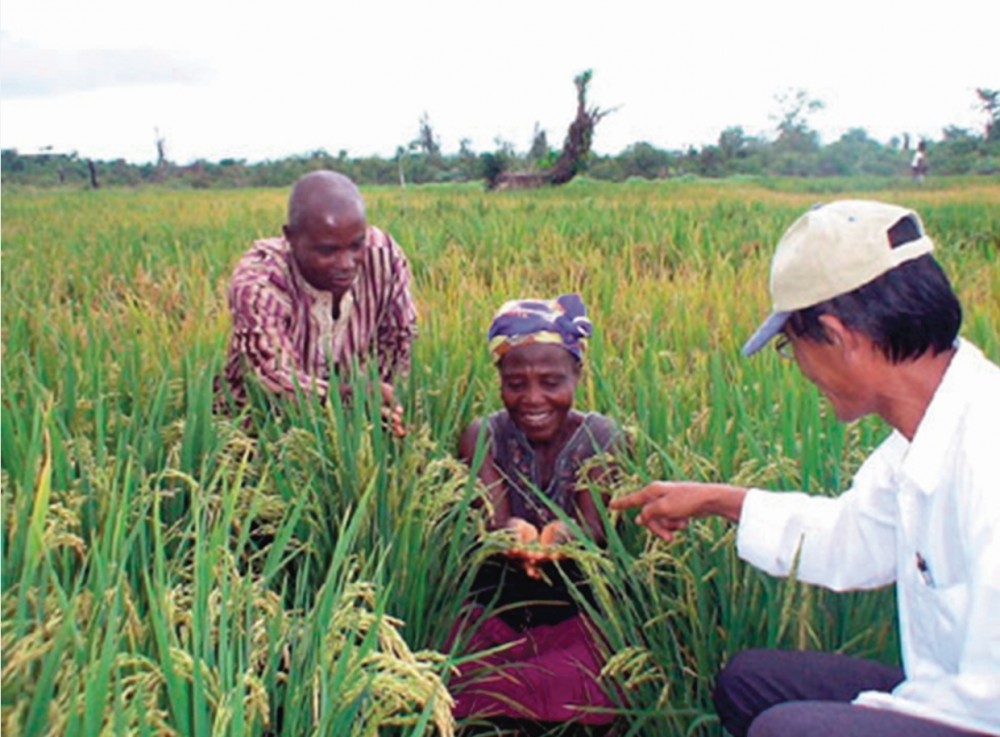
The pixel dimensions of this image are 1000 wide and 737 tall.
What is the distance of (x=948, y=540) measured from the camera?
1422mm

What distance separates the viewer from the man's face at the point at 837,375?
1.50 m

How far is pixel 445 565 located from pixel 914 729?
3.24 ft

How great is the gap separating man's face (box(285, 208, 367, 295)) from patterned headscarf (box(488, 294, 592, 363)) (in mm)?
647

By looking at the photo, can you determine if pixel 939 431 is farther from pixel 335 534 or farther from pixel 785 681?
pixel 335 534

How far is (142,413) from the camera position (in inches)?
99.0

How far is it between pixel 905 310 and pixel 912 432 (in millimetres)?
188

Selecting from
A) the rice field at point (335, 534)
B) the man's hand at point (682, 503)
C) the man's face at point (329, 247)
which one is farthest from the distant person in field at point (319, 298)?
the man's hand at point (682, 503)

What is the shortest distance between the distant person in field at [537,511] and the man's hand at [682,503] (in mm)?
286

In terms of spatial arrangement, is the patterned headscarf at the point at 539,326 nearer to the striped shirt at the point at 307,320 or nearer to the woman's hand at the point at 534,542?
the woman's hand at the point at 534,542

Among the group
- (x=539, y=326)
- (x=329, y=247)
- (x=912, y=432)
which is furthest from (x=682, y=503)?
(x=329, y=247)

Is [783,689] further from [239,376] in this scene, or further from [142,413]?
[239,376]

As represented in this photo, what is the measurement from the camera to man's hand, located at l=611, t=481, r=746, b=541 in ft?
6.00

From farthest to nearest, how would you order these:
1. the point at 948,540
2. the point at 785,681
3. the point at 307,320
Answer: the point at 307,320, the point at 785,681, the point at 948,540

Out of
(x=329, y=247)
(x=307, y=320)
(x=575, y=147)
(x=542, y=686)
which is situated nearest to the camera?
(x=542, y=686)
